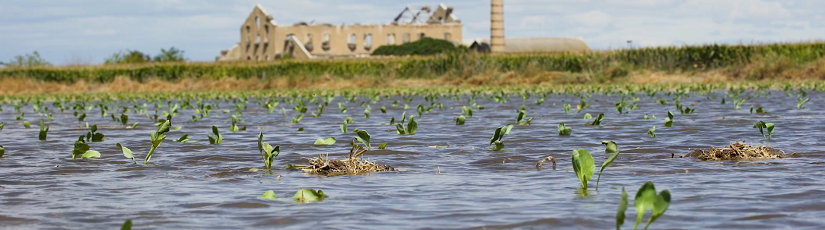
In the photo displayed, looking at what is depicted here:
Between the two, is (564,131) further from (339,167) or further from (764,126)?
(339,167)

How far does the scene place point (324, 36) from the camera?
287 feet

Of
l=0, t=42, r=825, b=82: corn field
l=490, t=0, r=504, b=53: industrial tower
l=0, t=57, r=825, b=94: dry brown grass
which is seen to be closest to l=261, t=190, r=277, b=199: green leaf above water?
l=0, t=57, r=825, b=94: dry brown grass

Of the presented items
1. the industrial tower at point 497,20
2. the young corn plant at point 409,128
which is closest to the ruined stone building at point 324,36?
the industrial tower at point 497,20

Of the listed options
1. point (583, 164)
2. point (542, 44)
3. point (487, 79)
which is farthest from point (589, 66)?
point (542, 44)

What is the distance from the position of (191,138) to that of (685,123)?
18.8 feet

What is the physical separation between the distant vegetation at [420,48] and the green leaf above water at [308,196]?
2988 inches

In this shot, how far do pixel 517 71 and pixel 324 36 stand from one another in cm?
4992

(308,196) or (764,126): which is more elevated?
(764,126)

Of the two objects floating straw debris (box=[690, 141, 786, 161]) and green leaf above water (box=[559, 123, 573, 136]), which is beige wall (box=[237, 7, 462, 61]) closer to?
green leaf above water (box=[559, 123, 573, 136])

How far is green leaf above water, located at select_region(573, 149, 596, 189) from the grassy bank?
106ft

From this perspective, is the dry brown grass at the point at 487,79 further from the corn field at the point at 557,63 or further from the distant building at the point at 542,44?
the distant building at the point at 542,44

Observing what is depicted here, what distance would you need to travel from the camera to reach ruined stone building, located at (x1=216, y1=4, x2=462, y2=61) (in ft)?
278

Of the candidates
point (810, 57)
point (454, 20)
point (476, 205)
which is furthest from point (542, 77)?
point (454, 20)

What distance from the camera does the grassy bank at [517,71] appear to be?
36.9 meters
